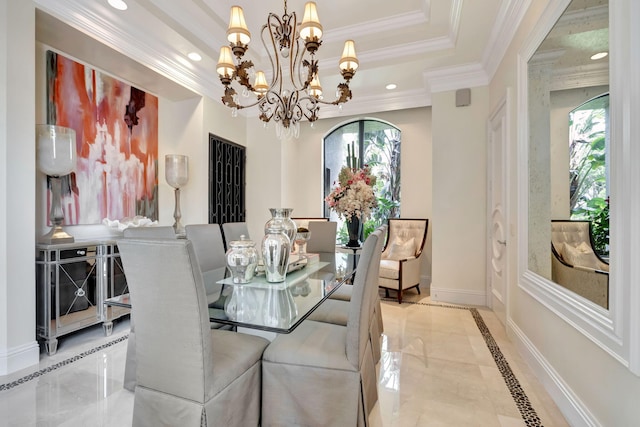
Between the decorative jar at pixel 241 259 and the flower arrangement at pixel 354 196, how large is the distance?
7.31 ft

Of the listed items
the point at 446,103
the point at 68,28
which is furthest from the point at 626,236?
the point at 68,28

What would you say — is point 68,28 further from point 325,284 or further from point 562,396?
point 562,396

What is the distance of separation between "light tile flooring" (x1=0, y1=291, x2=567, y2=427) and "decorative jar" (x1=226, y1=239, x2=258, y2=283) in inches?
37.7

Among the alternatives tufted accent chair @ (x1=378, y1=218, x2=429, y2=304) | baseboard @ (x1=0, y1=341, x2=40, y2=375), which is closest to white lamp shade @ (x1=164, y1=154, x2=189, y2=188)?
baseboard @ (x1=0, y1=341, x2=40, y2=375)

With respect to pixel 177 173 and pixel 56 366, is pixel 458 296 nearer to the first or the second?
pixel 177 173

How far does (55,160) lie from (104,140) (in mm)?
750

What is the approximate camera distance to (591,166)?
59.7 inches

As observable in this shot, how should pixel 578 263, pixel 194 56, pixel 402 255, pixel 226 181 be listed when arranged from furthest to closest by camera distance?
pixel 226 181, pixel 402 255, pixel 194 56, pixel 578 263

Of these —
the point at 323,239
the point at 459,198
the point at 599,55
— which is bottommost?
the point at 323,239

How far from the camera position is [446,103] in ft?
12.7

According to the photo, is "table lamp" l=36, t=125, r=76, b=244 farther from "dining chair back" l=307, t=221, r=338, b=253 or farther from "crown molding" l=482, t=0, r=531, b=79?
"crown molding" l=482, t=0, r=531, b=79

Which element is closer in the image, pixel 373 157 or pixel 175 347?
pixel 175 347

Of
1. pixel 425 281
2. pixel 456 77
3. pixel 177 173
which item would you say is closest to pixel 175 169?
pixel 177 173

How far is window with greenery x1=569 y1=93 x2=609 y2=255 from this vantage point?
1.40m
